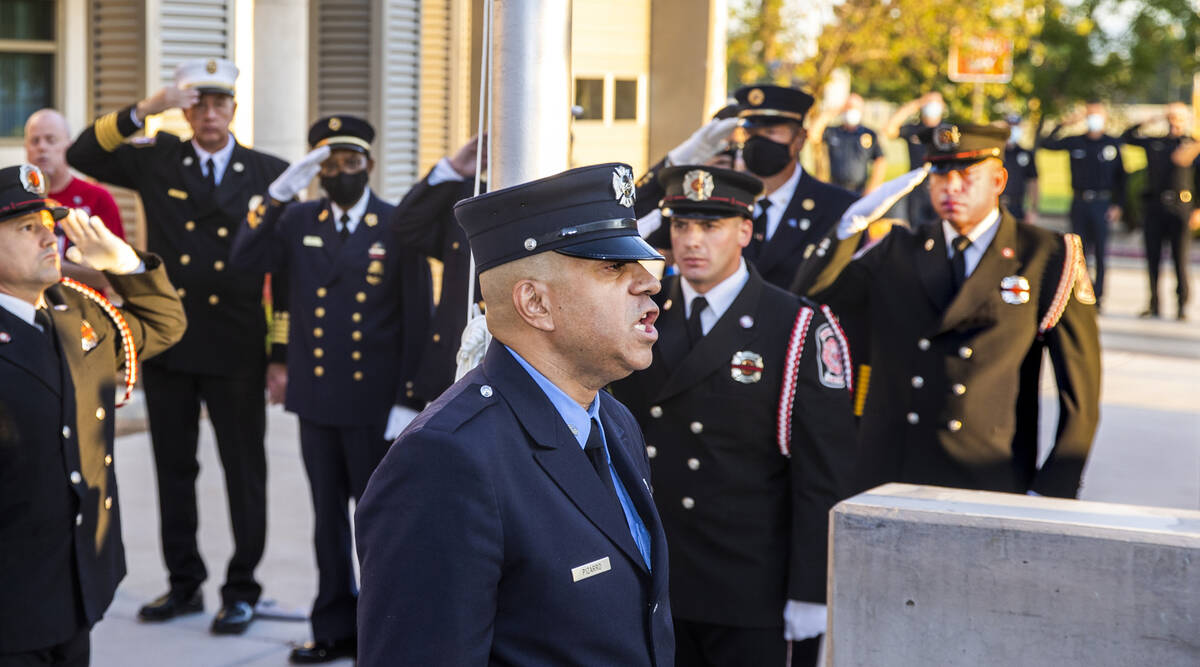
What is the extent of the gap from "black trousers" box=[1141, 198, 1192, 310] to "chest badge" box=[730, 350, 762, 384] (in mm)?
12636

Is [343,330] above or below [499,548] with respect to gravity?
below

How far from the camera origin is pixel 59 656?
163 inches

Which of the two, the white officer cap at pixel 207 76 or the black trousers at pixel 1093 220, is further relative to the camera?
the black trousers at pixel 1093 220

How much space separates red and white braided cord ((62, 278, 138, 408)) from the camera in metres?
4.58

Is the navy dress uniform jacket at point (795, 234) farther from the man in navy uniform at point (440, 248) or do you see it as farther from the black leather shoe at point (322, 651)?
the black leather shoe at point (322, 651)

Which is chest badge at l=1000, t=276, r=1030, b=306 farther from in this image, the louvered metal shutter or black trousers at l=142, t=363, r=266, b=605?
the louvered metal shutter

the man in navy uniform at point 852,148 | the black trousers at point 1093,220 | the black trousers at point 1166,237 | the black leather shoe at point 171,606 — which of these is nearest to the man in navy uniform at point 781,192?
the black leather shoe at point 171,606

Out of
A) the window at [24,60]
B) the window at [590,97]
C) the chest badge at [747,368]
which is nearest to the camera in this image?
the chest badge at [747,368]

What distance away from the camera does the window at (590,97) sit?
10.5 metres

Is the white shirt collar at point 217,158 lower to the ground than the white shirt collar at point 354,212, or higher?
higher

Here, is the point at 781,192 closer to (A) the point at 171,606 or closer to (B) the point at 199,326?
(B) the point at 199,326

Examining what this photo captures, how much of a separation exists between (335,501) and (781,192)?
81.1 inches

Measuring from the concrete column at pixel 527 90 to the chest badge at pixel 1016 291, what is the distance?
2.02 meters

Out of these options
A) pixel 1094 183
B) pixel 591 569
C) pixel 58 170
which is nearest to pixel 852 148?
pixel 1094 183
